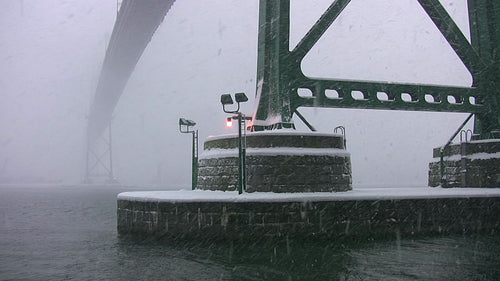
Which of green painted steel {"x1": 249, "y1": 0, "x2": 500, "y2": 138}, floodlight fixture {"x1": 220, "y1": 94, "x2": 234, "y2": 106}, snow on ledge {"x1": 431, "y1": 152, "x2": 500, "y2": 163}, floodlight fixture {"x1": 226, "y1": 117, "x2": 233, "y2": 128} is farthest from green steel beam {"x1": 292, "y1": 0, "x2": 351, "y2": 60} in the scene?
snow on ledge {"x1": 431, "y1": 152, "x2": 500, "y2": 163}

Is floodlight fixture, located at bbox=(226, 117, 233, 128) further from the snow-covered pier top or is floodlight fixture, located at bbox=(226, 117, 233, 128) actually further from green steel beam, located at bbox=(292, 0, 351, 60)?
A: green steel beam, located at bbox=(292, 0, 351, 60)

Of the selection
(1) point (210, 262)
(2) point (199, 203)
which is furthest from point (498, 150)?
(1) point (210, 262)

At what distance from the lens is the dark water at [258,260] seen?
787cm

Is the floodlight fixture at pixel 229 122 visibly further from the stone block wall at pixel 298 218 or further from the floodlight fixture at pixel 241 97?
the stone block wall at pixel 298 218

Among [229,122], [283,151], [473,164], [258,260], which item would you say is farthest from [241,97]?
[473,164]

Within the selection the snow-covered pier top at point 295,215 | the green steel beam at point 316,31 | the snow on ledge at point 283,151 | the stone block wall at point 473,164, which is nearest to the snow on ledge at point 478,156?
the stone block wall at point 473,164

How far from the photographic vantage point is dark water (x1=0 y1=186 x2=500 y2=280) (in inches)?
310

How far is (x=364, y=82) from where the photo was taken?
→ 17.0m

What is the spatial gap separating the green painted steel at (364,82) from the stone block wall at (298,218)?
150 inches

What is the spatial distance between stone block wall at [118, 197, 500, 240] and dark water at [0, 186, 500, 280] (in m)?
0.38

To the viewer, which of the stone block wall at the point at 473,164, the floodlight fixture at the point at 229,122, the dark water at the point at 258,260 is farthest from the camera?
the stone block wall at the point at 473,164

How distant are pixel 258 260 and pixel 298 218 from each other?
8.71 feet

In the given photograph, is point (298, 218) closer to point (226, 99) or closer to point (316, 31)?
point (226, 99)

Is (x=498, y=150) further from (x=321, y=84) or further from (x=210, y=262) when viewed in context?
(x=210, y=262)
